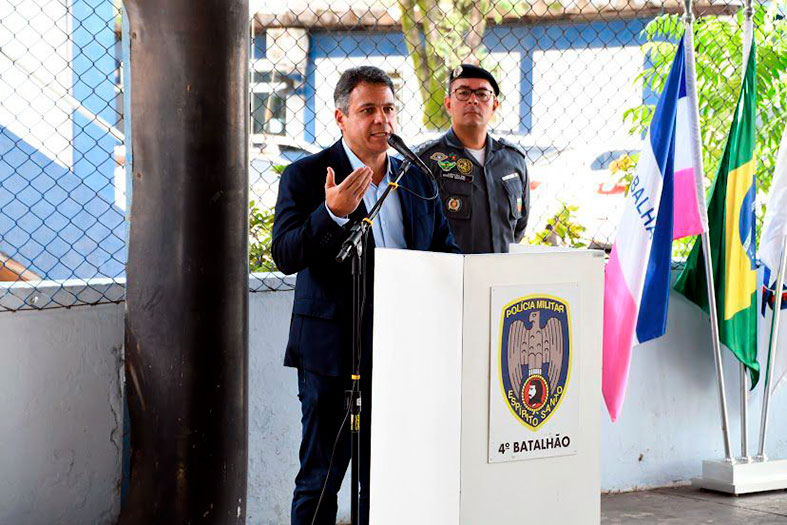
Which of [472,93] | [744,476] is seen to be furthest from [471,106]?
[744,476]

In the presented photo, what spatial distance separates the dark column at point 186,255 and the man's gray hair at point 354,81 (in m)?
0.42

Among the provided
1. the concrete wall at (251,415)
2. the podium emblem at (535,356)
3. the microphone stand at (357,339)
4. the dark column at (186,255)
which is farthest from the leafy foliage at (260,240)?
the podium emblem at (535,356)

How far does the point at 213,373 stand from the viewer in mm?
3820

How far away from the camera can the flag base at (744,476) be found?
5.30 metres

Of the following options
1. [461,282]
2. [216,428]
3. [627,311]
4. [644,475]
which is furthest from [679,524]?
[461,282]

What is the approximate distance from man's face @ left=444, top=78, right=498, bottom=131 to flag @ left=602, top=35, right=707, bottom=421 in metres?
0.95

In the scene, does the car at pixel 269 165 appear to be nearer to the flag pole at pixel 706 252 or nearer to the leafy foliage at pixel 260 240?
the leafy foliage at pixel 260 240

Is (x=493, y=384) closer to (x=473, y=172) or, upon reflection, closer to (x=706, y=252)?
(x=473, y=172)

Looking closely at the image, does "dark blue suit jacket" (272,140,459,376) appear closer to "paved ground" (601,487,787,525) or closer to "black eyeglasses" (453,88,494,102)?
"black eyeglasses" (453,88,494,102)

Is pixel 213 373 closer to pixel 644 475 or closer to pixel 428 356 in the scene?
pixel 428 356

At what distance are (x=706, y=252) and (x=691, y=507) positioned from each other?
47.9 inches

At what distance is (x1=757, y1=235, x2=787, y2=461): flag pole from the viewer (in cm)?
539

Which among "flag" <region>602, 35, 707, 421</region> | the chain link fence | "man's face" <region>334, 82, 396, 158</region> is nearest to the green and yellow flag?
"flag" <region>602, 35, 707, 421</region>

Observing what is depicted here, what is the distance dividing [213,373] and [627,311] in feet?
7.04
